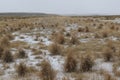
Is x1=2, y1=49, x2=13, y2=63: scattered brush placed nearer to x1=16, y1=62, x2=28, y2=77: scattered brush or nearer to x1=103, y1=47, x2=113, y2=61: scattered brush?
x1=16, y1=62, x2=28, y2=77: scattered brush

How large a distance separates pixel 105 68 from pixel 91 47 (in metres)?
3.74

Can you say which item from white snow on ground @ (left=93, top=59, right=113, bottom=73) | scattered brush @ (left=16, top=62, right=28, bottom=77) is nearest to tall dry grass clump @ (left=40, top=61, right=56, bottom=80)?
scattered brush @ (left=16, top=62, right=28, bottom=77)

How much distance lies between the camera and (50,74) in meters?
7.32

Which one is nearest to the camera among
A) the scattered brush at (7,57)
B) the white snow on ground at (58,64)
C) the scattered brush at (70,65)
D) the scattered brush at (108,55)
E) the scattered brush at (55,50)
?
the white snow on ground at (58,64)

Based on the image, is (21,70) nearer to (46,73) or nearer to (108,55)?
(46,73)

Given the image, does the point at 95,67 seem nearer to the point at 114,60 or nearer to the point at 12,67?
the point at 114,60

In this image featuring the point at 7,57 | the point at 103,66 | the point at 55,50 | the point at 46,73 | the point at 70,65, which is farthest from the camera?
the point at 55,50

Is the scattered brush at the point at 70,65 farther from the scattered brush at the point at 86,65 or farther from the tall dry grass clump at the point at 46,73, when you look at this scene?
the tall dry grass clump at the point at 46,73

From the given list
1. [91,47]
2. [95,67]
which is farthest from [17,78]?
[91,47]

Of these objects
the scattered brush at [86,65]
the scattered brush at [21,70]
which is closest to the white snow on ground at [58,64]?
the scattered brush at [86,65]

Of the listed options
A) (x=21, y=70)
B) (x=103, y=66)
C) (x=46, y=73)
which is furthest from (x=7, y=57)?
(x=103, y=66)

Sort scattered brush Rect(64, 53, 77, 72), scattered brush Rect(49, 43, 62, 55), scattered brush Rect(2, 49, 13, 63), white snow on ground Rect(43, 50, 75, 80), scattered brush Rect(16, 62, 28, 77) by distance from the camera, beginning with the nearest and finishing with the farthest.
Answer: white snow on ground Rect(43, 50, 75, 80) < scattered brush Rect(16, 62, 28, 77) < scattered brush Rect(64, 53, 77, 72) < scattered brush Rect(2, 49, 13, 63) < scattered brush Rect(49, 43, 62, 55)

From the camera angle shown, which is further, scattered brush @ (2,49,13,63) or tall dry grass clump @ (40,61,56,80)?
scattered brush @ (2,49,13,63)

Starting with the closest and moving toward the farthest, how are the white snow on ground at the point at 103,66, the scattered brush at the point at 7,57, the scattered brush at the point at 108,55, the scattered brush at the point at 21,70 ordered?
the scattered brush at the point at 21,70 → the white snow on ground at the point at 103,66 → the scattered brush at the point at 108,55 → the scattered brush at the point at 7,57
